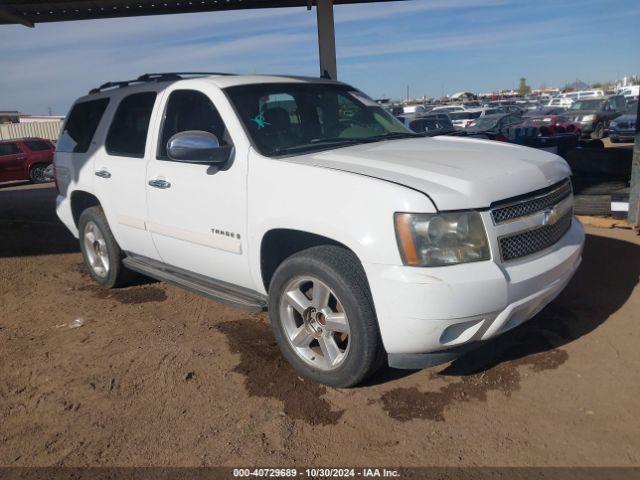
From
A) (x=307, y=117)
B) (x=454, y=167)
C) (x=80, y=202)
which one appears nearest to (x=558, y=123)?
(x=307, y=117)

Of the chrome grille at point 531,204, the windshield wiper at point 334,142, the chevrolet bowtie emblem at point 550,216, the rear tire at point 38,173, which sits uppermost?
the windshield wiper at point 334,142

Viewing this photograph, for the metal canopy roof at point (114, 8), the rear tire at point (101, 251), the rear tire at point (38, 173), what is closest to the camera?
the rear tire at point (101, 251)

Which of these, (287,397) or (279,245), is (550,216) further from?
(287,397)

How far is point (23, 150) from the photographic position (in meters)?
19.0

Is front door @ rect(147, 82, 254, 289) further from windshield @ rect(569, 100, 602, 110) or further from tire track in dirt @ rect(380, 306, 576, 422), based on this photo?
windshield @ rect(569, 100, 602, 110)

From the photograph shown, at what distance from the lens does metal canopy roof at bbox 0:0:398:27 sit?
11.5 m

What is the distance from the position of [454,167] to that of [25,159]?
62.8 ft

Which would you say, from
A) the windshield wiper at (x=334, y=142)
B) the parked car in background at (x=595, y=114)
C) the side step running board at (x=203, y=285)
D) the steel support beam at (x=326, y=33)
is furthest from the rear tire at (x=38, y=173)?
the parked car in background at (x=595, y=114)

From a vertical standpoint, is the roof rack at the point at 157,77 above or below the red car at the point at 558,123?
above

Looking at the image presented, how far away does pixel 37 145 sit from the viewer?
1936cm

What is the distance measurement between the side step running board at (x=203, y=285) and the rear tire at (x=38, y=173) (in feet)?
53.5

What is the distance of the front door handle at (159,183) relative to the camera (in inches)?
165

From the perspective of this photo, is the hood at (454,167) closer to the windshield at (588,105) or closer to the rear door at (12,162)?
the rear door at (12,162)

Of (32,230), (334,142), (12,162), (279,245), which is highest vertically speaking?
(334,142)
